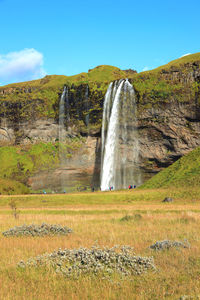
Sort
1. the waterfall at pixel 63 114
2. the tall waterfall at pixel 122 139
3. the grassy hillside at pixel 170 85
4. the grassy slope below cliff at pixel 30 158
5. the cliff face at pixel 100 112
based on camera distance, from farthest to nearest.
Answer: the waterfall at pixel 63 114, the grassy slope below cliff at pixel 30 158, the tall waterfall at pixel 122 139, the cliff face at pixel 100 112, the grassy hillside at pixel 170 85

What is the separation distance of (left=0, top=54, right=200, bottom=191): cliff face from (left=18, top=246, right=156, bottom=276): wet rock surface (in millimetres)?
61011

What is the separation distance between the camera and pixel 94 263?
8008 millimetres

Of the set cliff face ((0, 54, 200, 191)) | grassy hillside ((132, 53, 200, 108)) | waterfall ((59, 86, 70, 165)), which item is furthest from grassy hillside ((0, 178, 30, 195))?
grassy hillside ((132, 53, 200, 108))

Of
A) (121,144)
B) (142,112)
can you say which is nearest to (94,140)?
(121,144)

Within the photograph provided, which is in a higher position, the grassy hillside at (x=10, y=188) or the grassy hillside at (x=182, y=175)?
the grassy hillside at (x=182, y=175)

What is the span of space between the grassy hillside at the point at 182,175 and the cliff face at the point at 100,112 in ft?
37.0

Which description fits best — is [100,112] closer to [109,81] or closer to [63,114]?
[109,81]

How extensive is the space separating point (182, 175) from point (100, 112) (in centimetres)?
3564

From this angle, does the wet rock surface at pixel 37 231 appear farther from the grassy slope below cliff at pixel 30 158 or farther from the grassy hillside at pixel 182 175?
the grassy slope below cliff at pixel 30 158

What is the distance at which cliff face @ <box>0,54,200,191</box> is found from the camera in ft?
220

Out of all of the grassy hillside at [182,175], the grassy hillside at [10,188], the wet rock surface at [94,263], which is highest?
the grassy hillside at [182,175]

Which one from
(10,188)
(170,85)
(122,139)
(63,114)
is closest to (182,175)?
(122,139)

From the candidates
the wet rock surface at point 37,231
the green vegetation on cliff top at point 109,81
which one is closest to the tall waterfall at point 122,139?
the green vegetation on cliff top at point 109,81

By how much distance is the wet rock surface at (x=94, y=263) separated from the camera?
7605 millimetres
